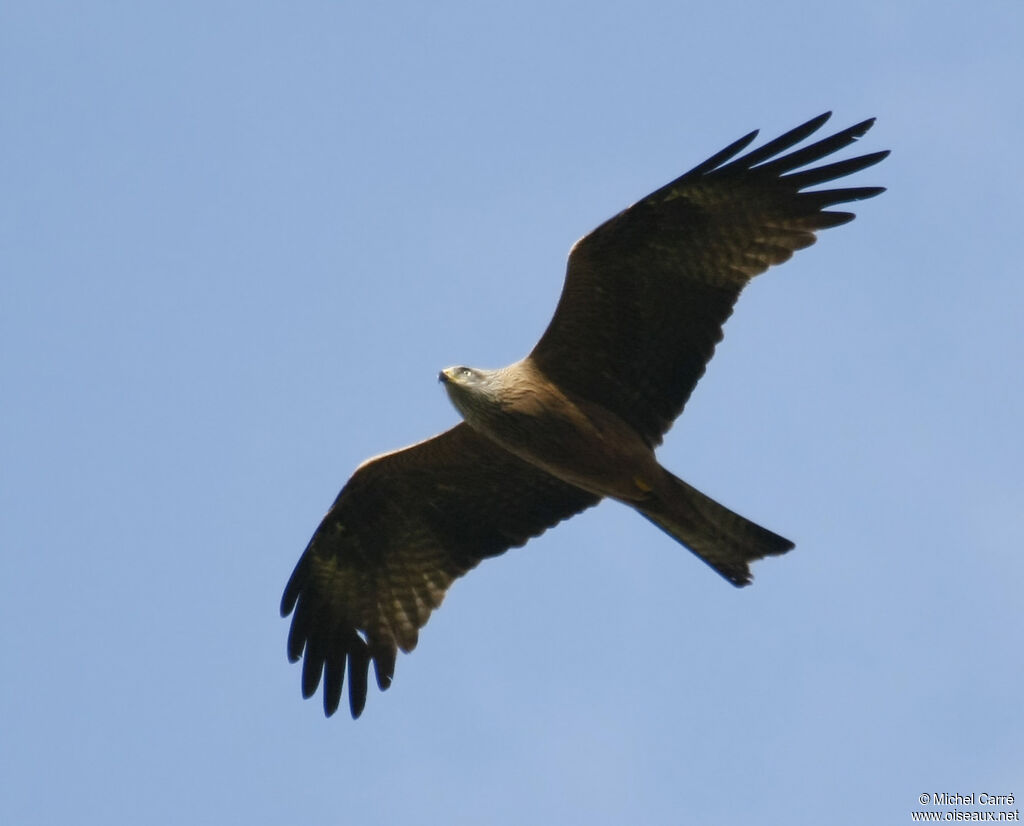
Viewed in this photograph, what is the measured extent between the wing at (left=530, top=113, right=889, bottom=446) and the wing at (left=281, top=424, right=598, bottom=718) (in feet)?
4.20

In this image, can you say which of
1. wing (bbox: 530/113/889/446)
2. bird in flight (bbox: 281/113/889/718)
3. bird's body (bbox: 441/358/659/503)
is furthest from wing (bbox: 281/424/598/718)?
wing (bbox: 530/113/889/446)

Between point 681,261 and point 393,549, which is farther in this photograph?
point 393,549

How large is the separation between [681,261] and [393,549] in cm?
330

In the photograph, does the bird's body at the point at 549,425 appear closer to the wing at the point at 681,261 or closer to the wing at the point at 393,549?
the wing at the point at 681,261

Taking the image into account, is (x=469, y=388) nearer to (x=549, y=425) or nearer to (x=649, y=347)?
(x=549, y=425)

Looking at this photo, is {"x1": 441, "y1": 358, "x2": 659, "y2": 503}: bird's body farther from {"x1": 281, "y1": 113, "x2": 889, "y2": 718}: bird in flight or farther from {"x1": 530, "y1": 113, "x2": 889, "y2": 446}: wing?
{"x1": 530, "y1": 113, "x2": 889, "y2": 446}: wing

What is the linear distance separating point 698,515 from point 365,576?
9.48 ft

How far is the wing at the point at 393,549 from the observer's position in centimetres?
1162

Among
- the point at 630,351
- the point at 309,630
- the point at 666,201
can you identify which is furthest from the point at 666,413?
the point at 309,630

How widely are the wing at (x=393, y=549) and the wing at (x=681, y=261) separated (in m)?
1.28

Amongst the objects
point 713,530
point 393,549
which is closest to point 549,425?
point 713,530

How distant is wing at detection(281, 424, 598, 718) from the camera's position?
11.6 metres

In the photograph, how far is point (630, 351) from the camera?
10719 millimetres

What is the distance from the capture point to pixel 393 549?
1210 cm
